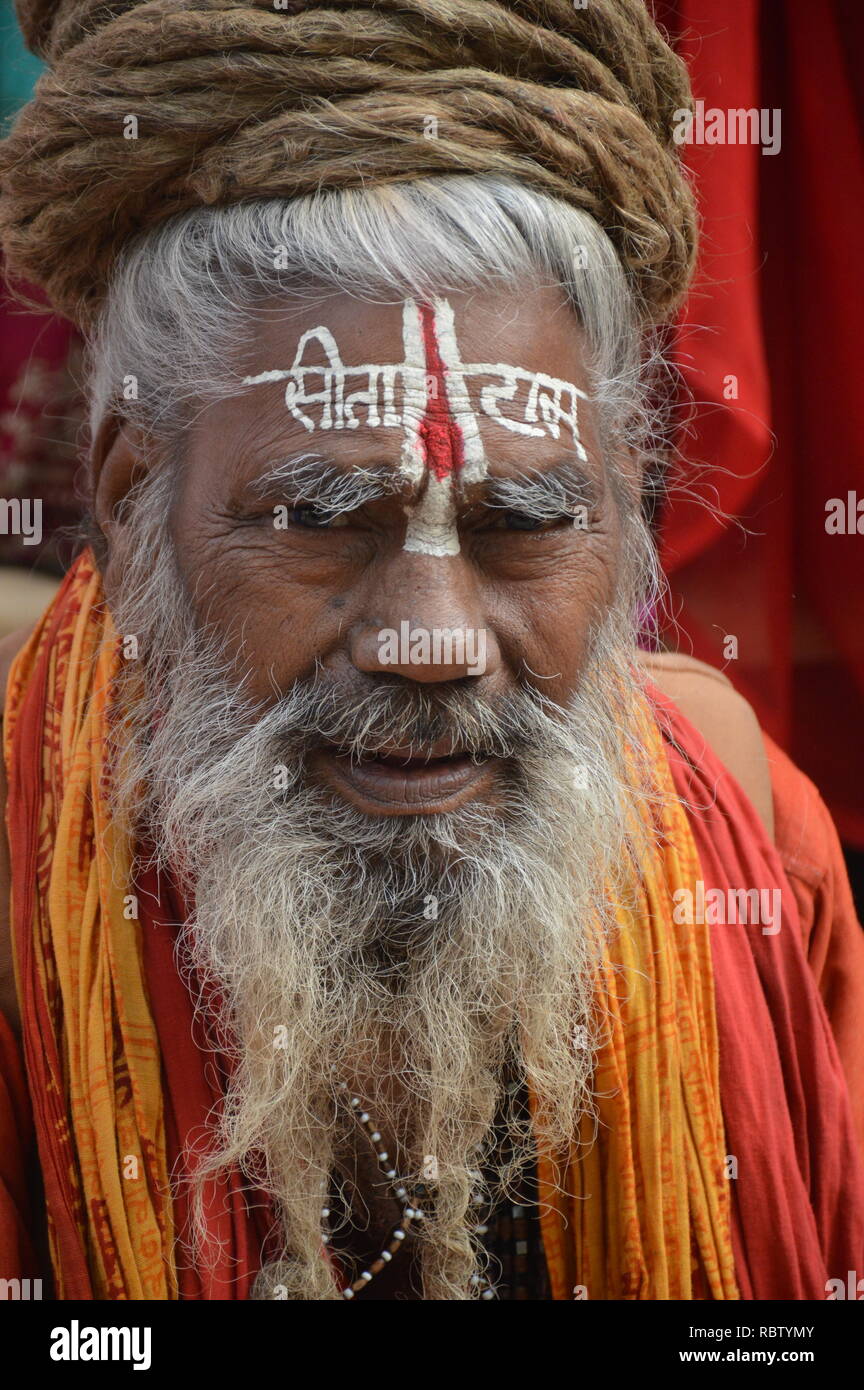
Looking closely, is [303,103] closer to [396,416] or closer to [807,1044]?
[396,416]

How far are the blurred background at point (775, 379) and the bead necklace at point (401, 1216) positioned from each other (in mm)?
1073

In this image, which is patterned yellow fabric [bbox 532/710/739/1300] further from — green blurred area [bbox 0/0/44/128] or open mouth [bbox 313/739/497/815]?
green blurred area [bbox 0/0/44/128]

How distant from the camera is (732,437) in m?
2.00

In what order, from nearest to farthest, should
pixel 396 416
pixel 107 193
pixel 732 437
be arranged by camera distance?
1. pixel 396 416
2. pixel 107 193
3. pixel 732 437

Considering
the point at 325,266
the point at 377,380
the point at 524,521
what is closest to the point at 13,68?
the point at 325,266

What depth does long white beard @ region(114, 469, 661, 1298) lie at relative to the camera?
1.32 metres

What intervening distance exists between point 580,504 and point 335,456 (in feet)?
1.00

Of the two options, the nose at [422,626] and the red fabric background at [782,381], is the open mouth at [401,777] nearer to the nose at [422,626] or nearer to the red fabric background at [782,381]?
the nose at [422,626]

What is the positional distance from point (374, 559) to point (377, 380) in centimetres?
19

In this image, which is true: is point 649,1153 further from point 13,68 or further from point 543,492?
point 13,68

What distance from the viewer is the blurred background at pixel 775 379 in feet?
6.57

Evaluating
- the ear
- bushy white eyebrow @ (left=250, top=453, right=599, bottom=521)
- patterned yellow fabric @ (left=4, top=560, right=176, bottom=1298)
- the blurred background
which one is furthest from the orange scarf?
the blurred background

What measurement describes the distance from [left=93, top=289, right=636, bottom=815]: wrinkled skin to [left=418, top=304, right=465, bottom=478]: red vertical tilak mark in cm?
3

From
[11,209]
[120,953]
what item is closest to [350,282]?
[11,209]
